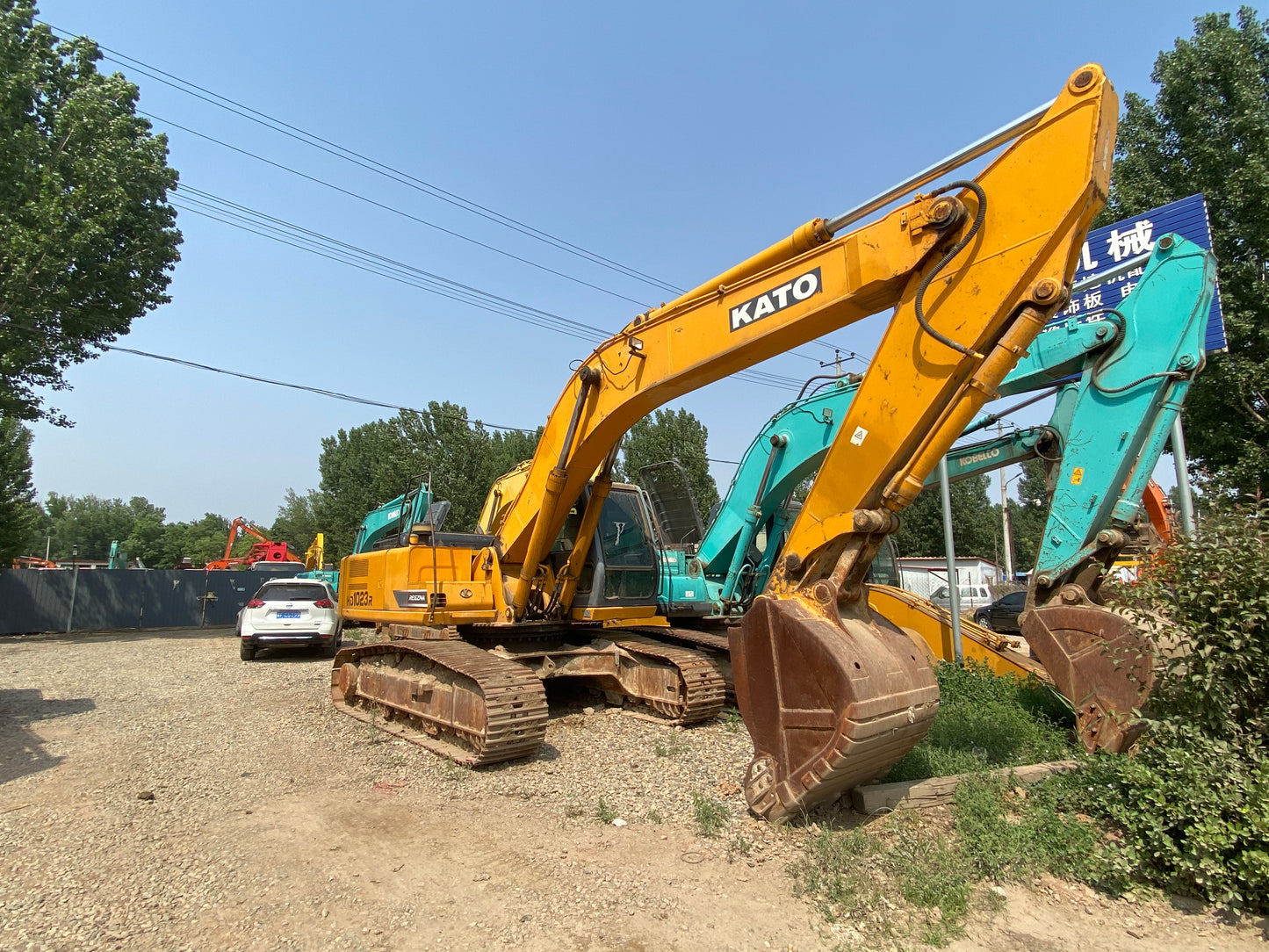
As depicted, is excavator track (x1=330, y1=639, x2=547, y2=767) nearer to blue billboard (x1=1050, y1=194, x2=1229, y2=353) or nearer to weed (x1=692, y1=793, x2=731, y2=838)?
weed (x1=692, y1=793, x2=731, y2=838)

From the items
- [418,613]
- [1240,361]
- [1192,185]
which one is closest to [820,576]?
[418,613]

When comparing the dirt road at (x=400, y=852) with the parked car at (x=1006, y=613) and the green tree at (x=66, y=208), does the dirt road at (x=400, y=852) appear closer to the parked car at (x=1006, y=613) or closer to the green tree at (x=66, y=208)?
the green tree at (x=66, y=208)

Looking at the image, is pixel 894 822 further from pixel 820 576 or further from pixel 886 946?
pixel 820 576

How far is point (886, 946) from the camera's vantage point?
3137 millimetres

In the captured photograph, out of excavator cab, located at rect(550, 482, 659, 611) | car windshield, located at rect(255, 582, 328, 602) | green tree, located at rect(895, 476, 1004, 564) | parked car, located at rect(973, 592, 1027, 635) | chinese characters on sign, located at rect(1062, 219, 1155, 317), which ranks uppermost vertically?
chinese characters on sign, located at rect(1062, 219, 1155, 317)

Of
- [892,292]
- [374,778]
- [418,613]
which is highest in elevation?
[892,292]

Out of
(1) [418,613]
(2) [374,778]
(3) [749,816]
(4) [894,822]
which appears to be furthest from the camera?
(1) [418,613]

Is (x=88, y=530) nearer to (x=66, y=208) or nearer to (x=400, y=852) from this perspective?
(x=66, y=208)

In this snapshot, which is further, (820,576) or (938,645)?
(938,645)

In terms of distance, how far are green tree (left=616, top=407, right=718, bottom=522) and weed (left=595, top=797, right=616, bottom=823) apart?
2602 cm

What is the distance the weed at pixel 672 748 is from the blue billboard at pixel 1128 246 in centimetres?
853

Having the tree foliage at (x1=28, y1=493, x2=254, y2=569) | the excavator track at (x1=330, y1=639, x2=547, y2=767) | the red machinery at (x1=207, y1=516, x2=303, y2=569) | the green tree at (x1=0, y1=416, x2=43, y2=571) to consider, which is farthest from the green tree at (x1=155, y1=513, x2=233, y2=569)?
the excavator track at (x1=330, y1=639, x2=547, y2=767)

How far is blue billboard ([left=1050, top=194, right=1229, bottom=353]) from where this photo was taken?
1052cm

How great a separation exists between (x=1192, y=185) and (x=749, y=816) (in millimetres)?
13909
